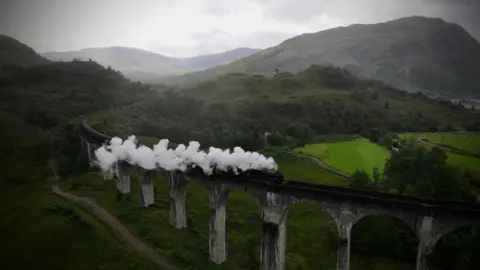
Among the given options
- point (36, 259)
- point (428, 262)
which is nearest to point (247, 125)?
point (36, 259)

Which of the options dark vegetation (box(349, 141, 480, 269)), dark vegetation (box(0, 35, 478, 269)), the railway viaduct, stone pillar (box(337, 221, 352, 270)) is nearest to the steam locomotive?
the railway viaduct

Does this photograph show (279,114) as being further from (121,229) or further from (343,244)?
(343,244)

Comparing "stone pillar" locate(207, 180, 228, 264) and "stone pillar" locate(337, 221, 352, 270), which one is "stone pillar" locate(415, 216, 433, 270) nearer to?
"stone pillar" locate(337, 221, 352, 270)

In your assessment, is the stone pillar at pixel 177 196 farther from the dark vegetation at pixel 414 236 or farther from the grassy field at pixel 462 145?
the grassy field at pixel 462 145

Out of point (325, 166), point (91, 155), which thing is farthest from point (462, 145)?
point (91, 155)

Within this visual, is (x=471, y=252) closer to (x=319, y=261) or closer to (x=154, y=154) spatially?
(x=319, y=261)

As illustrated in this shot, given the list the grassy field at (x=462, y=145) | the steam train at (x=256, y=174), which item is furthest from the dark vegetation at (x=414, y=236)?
the grassy field at (x=462, y=145)
